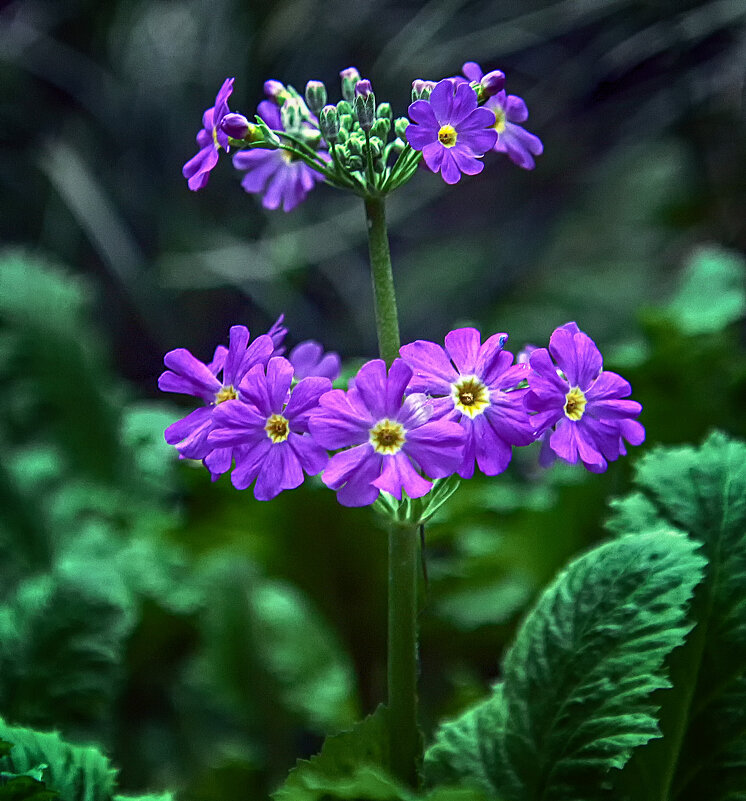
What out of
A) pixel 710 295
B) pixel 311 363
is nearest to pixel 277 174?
pixel 311 363

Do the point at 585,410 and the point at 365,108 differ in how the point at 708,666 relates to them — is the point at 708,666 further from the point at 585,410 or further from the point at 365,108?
the point at 365,108

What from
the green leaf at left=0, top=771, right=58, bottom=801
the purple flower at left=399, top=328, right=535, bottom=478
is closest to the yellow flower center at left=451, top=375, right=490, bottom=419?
the purple flower at left=399, top=328, right=535, bottom=478

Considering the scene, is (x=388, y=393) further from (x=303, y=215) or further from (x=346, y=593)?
(x=303, y=215)

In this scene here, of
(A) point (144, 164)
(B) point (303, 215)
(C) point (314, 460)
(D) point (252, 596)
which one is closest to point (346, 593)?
(D) point (252, 596)

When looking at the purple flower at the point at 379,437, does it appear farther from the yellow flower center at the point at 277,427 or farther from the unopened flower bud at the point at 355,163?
the unopened flower bud at the point at 355,163

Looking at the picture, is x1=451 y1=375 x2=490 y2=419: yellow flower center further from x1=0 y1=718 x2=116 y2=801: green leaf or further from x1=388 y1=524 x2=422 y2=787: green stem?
x1=0 y1=718 x2=116 y2=801: green leaf

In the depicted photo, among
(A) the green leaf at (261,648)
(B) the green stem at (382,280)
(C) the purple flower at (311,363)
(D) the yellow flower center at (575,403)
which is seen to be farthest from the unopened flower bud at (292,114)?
(A) the green leaf at (261,648)
